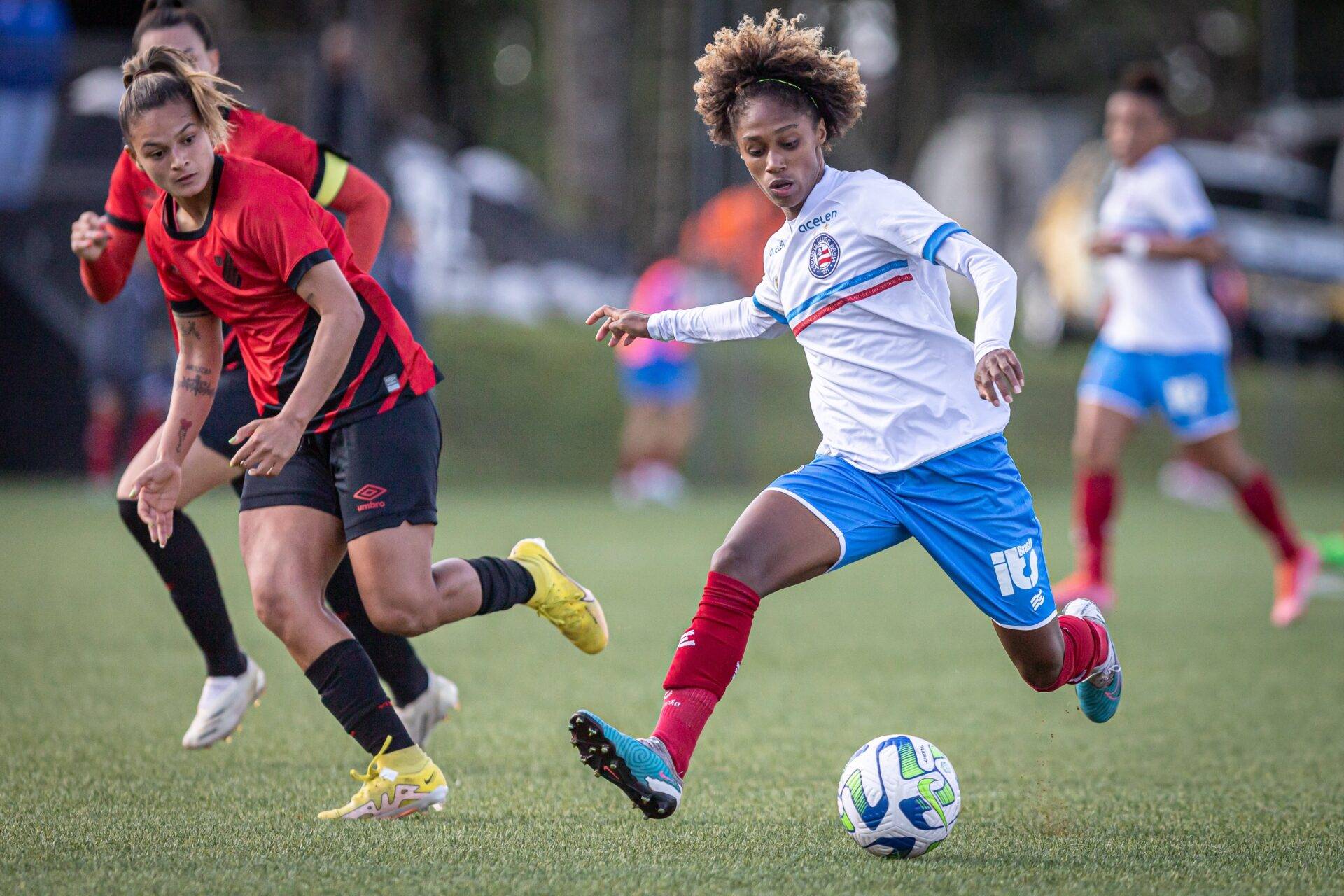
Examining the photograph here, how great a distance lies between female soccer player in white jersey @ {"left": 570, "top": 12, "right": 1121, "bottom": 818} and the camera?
3.67 metres

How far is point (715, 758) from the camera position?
4.55m

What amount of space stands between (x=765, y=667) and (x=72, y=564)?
5044mm

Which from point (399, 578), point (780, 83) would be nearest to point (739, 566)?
point (399, 578)

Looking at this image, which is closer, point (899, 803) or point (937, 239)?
point (899, 803)

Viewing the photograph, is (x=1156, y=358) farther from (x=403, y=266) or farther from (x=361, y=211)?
(x=403, y=266)

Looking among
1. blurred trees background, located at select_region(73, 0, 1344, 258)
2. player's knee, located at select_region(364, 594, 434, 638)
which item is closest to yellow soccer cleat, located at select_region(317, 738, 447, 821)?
player's knee, located at select_region(364, 594, 434, 638)

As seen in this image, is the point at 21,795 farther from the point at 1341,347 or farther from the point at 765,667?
the point at 1341,347

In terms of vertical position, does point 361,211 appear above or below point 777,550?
above

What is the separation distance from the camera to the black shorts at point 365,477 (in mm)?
3828

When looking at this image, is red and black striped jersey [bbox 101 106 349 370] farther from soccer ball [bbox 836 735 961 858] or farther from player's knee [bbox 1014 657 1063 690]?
player's knee [bbox 1014 657 1063 690]

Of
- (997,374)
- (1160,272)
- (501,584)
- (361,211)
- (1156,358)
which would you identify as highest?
(361,211)

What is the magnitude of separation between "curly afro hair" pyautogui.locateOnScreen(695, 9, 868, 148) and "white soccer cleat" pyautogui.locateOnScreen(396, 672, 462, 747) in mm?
1911

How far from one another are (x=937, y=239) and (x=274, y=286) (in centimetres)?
169

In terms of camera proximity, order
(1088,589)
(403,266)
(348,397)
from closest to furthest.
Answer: (348,397)
(1088,589)
(403,266)
